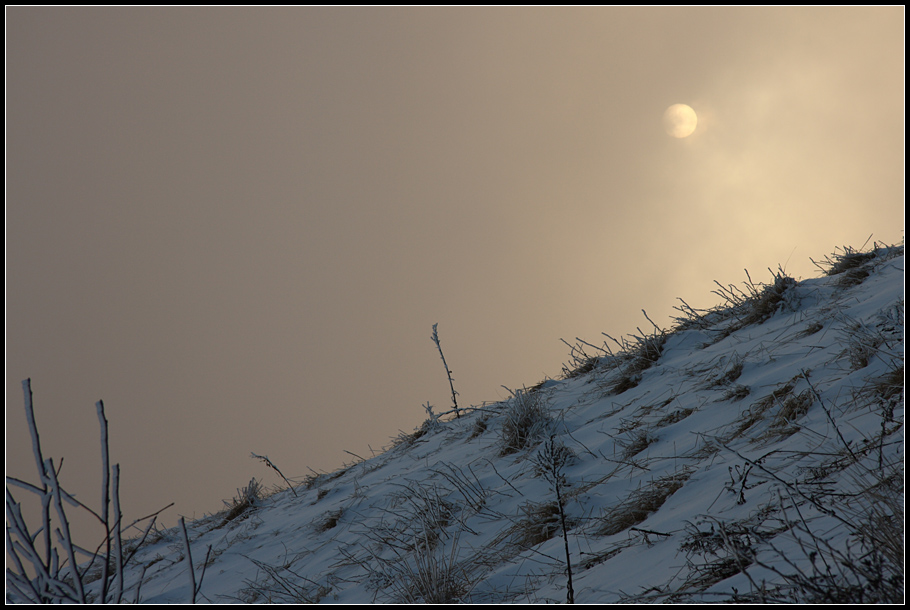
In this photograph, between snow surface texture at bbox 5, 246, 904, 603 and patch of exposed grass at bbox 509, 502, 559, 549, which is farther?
patch of exposed grass at bbox 509, 502, 559, 549

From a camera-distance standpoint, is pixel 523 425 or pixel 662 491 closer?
pixel 662 491

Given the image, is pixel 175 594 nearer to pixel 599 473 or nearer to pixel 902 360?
pixel 599 473

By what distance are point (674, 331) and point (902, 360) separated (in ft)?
8.15

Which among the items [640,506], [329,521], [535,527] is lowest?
[640,506]

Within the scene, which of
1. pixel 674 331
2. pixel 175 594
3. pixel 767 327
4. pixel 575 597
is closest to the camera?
pixel 575 597

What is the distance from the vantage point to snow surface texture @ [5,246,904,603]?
1572 mm

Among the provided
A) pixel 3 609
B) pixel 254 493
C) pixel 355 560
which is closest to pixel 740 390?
pixel 355 560

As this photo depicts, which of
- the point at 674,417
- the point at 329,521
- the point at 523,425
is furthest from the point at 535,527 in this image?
the point at 329,521

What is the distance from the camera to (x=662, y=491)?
233 centimetres

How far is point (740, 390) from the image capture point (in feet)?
9.70

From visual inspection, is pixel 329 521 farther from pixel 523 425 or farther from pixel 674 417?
pixel 674 417

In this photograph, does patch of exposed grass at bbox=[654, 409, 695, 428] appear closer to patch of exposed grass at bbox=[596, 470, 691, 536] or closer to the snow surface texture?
the snow surface texture

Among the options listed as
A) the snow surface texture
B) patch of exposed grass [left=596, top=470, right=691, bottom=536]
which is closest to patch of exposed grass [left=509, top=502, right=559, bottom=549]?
the snow surface texture

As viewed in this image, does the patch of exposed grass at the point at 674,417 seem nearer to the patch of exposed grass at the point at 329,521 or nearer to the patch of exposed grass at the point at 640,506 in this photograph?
the patch of exposed grass at the point at 640,506
